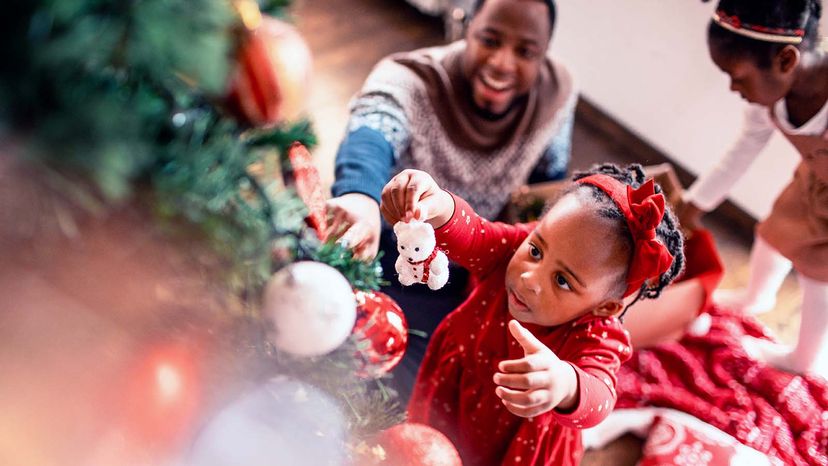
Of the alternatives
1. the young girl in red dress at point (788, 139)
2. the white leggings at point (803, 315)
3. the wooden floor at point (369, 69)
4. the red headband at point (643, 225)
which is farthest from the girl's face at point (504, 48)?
the white leggings at point (803, 315)

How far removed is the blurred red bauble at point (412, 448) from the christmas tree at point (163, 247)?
0.40 feet

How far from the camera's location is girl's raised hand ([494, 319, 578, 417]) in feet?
1.81

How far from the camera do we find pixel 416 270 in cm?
58

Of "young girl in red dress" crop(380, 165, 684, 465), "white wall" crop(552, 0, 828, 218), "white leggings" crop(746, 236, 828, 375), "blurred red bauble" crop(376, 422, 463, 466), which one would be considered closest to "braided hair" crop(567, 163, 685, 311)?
"young girl in red dress" crop(380, 165, 684, 465)

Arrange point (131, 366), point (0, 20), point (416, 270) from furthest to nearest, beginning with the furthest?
point (416, 270) < point (131, 366) < point (0, 20)

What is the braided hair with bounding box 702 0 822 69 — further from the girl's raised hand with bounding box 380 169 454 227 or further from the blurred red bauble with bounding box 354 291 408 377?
the blurred red bauble with bounding box 354 291 408 377

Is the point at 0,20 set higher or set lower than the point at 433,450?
higher

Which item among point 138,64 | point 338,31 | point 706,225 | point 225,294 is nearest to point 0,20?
point 138,64

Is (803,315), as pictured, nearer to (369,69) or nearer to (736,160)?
(736,160)

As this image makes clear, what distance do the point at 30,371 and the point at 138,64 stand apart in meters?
0.21

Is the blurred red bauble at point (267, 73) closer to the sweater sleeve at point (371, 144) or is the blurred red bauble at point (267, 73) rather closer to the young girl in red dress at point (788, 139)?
the sweater sleeve at point (371, 144)

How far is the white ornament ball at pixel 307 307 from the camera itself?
1.43 feet

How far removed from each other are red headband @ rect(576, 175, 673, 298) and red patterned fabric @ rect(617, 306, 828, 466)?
641 mm

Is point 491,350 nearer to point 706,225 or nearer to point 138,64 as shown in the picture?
point 138,64
